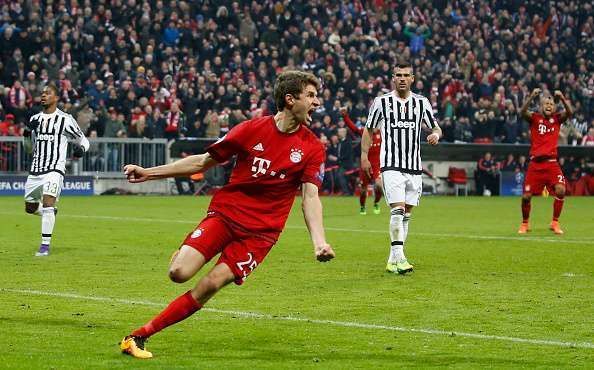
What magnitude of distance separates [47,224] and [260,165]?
9.13 metres

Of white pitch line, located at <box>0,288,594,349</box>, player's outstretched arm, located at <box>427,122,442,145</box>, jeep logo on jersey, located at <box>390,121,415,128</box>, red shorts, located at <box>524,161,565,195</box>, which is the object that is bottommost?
white pitch line, located at <box>0,288,594,349</box>

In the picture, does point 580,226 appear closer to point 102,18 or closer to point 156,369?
point 156,369

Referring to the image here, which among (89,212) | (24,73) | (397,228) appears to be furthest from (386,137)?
(24,73)

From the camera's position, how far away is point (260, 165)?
880 cm

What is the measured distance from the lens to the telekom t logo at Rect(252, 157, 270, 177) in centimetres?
880

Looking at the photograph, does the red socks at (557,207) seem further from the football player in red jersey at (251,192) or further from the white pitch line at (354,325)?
the football player in red jersey at (251,192)

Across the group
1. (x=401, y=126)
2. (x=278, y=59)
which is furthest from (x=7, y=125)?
(x=401, y=126)

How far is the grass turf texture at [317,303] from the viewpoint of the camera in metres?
8.81

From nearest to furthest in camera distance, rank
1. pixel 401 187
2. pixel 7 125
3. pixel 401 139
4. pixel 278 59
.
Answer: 1. pixel 401 187
2. pixel 401 139
3. pixel 7 125
4. pixel 278 59

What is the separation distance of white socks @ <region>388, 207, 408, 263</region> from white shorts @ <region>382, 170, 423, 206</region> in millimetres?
174

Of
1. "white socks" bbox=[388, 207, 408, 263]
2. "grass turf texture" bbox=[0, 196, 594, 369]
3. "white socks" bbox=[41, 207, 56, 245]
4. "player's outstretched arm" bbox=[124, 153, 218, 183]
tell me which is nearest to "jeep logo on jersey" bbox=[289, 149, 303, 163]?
"player's outstretched arm" bbox=[124, 153, 218, 183]

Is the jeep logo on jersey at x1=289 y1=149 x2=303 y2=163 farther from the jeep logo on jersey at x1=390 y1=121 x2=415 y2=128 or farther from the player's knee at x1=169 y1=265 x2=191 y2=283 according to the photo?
the jeep logo on jersey at x1=390 y1=121 x2=415 y2=128

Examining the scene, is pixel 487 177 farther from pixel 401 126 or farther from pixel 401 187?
pixel 401 187

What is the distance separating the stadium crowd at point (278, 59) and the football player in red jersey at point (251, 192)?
26.1 meters
